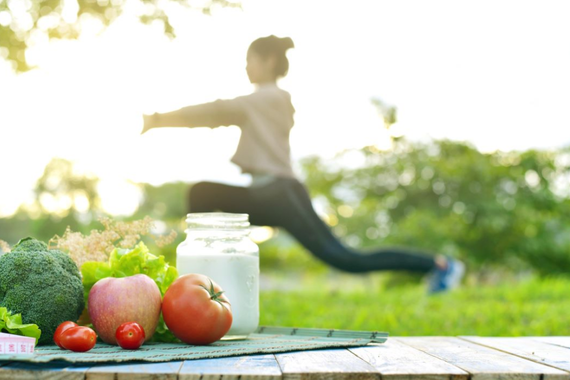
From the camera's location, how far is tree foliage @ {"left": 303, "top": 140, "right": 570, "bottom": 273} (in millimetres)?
15062

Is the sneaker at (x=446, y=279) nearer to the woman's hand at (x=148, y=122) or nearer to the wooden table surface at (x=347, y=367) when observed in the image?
the woman's hand at (x=148, y=122)

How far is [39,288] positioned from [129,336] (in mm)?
354

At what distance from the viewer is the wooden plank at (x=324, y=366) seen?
164 centimetres

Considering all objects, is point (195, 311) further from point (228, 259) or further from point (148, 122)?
point (148, 122)

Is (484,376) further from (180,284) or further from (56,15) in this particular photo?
(56,15)

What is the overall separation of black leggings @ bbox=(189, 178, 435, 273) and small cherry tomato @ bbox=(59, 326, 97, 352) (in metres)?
3.04

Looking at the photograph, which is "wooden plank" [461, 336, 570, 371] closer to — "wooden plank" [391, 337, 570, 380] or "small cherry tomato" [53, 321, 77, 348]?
"wooden plank" [391, 337, 570, 380]

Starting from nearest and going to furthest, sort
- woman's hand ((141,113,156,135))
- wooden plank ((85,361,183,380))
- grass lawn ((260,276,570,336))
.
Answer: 1. wooden plank ((85,361,183,380))
2. woman's hand ((141,113,156,135))
3. grass lawn ((260,276,570,336))

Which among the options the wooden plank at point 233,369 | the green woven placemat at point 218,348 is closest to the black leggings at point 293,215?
the green woven placemat at point 218,348

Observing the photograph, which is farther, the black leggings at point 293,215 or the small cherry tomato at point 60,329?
the black leggings at point 293,215

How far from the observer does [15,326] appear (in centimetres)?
207

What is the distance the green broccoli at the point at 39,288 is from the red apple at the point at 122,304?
0.08m

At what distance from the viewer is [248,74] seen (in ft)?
17.6

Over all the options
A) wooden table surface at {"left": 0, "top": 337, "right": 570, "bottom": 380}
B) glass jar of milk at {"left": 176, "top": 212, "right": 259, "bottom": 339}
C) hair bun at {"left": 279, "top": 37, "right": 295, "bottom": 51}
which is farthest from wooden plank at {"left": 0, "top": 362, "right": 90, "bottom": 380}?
hair bun at {"left": 279, "top": 37, "right": 295, "bottom": 51}
